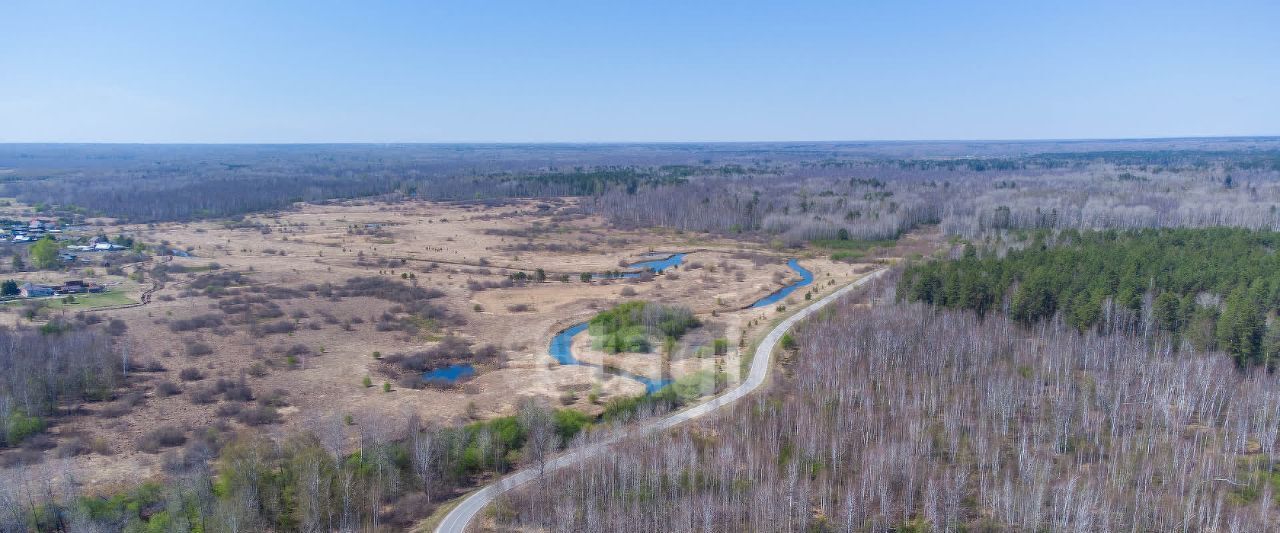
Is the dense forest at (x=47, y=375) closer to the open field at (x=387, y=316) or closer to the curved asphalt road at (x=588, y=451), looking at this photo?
the open field at (x=387, y=316)

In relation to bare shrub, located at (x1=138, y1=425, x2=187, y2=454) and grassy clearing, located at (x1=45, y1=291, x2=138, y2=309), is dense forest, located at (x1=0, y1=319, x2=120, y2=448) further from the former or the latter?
grassy clearing, located at (x1=45, y1=291, x2=138, y2=309)

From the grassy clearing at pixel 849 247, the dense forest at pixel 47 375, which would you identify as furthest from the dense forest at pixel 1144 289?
the dense forest at pixel 47 375

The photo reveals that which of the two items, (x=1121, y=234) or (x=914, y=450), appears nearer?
(x=914, y=450)

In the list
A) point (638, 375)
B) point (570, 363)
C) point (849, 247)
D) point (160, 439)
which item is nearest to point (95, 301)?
point (160, 439)

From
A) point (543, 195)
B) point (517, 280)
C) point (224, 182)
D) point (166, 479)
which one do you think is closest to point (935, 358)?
point (166, 479)

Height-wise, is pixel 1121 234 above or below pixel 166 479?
above

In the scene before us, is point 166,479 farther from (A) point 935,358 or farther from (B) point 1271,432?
(B) point 1271,432

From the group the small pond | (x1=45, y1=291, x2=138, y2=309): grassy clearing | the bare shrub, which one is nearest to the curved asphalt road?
the small pond

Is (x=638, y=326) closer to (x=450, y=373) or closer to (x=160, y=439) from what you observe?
(x=450, y=373)
